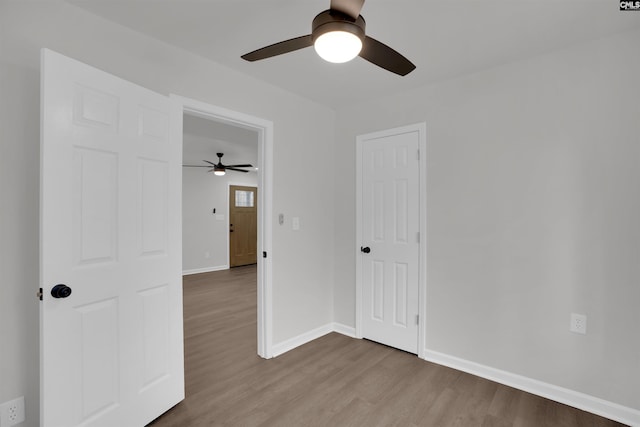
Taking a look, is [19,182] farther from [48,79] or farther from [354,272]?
[354,272]

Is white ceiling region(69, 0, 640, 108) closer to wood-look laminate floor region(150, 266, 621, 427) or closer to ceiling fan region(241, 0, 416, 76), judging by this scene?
ceiling fan region(241, 0, 416, 76)

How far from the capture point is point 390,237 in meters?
3.13

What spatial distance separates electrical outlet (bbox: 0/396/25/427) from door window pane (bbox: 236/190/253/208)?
6.47m

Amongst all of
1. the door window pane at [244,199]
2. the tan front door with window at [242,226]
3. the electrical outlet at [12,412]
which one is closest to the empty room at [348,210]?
the electrical outlet at [12,412]

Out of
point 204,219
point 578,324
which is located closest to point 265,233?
point 578,324

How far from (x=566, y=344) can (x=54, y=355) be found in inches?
122

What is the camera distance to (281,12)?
6.03 feet

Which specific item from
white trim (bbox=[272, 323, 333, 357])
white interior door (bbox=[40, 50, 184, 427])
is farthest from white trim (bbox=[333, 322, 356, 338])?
white interior door (bbox=[40, 50, 184, 427])

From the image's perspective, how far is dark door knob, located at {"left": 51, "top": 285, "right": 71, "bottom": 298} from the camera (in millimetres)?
1511

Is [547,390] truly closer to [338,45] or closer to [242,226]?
[338,45]

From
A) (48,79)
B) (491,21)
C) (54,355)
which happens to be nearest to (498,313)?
(491,21)

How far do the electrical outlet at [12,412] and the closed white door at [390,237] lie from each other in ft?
8.63

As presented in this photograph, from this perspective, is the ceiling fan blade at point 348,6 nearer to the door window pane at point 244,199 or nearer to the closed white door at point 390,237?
the closed white door at point 390,237

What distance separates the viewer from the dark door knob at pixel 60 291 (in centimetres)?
151
